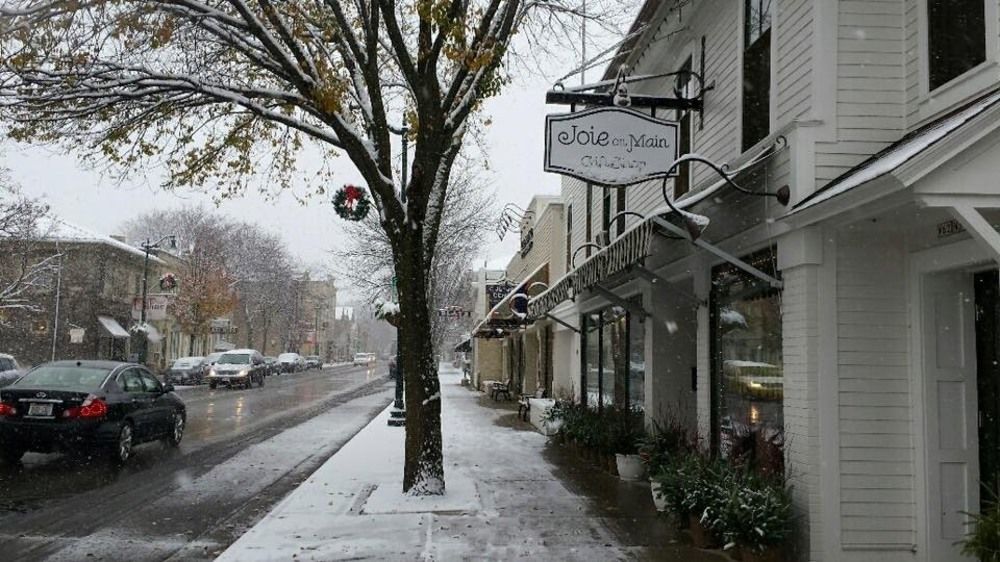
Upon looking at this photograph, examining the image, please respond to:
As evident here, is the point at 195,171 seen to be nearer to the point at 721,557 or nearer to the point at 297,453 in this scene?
the point at 297,453

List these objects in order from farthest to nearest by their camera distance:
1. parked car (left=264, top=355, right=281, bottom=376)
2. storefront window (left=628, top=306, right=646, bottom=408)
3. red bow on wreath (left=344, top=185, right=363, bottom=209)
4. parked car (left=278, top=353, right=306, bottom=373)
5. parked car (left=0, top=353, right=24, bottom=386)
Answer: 1. parked car (left=278, top=353, right=306, bottom=373)
2. parked car (left=264, top=355, right=281, bottom=376)
3. parked car (left=0, top=353, right=24, bottom=386)
4. red bow on wreath (left=344, top=185, right=363, bottom=209)
5. storefront window (left=628, top=306, right=646, bottom=408)

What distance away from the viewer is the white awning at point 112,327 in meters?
45.4

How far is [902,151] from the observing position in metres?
5.54

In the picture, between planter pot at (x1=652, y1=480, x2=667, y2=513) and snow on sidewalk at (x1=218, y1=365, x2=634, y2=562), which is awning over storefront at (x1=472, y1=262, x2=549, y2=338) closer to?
snow on sidewalk at (x1=218, y1=365, x2=634, y2=562)

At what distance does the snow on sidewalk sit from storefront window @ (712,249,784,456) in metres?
1.78

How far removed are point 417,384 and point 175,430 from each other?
7283 millimetres

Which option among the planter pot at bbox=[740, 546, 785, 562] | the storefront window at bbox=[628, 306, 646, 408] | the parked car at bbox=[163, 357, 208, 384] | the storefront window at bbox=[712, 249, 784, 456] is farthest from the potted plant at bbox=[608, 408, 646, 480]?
the parked car at bbox=[163, 357, 208, 384]

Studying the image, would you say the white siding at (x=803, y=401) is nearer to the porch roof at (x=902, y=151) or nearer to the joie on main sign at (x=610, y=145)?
the porch roof at (x=902, y=151)

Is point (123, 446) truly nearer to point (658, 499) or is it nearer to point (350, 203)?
point (350, 203)

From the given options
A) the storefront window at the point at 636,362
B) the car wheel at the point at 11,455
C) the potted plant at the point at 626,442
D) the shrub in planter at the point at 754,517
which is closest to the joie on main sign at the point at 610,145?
the shrub in planter at the point at 754,517

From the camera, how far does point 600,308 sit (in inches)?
614

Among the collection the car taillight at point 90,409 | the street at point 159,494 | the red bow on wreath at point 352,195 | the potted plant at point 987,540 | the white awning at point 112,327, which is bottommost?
the street at point 159,494

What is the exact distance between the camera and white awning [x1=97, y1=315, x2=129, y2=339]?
149 feet

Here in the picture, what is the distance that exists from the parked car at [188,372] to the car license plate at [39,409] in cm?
3144
